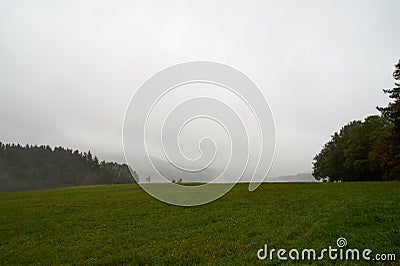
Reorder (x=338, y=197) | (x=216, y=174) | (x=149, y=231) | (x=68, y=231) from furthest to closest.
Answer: (x=338, y=197) → (x=68, y=231) → (x=149, y=231) → (x=216, y=174)

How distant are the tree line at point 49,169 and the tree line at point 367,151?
88.9 metres

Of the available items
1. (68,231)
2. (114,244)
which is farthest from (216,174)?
(68,231)

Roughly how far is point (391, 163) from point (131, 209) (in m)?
42.1

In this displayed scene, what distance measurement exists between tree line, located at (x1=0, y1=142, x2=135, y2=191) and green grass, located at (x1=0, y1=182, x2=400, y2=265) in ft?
385

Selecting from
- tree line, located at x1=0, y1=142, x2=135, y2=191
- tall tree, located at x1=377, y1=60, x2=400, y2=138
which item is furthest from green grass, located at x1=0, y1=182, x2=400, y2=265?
tree line, located at x1=0, y1=142, x2=135, y2=191

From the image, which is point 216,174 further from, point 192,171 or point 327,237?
point 327,237

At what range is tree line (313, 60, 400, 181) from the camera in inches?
1816

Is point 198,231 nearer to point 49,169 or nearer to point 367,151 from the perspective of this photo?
point 367,151

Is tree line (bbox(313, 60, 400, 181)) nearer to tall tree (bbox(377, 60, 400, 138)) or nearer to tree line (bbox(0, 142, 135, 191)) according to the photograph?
tall tree (bbox(377, 60, 400, 138))

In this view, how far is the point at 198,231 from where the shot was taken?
17250 mm

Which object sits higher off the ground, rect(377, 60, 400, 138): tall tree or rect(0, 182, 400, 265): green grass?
rect(377, 60, 400, 138): tall tree

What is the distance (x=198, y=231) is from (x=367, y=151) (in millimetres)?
56024

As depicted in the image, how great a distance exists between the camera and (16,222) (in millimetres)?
23328

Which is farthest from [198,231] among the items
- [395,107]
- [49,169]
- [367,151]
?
[49,169]
